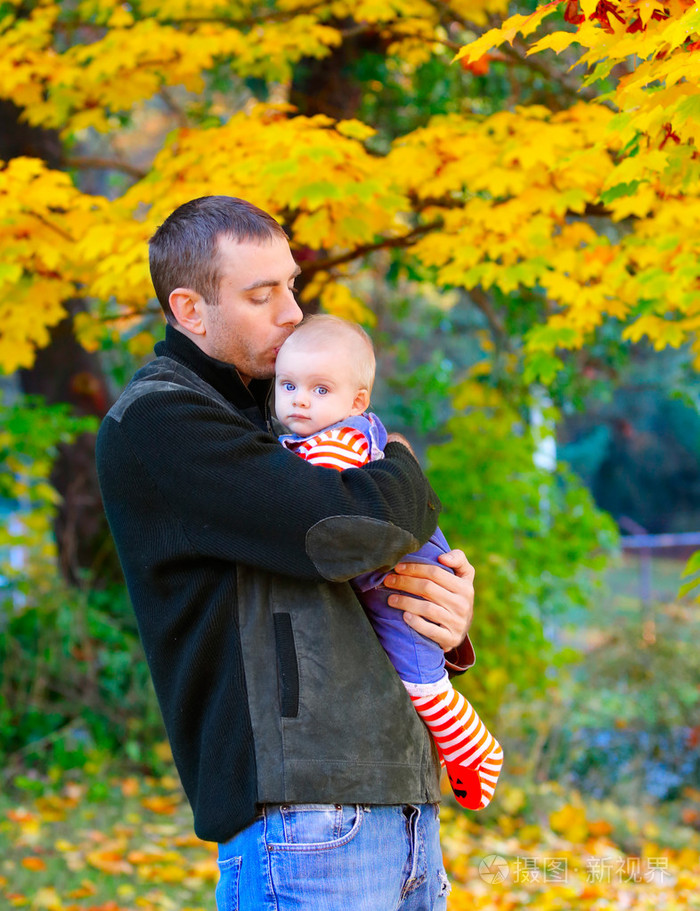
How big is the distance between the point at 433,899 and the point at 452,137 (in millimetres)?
3007

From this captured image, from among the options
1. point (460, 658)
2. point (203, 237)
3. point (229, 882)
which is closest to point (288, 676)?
point (229, 882)

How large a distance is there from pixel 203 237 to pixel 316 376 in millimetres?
304

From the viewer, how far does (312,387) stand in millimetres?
1721

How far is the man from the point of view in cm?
146

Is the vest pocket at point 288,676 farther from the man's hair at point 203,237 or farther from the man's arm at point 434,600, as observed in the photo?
the man's hair at point 203,237

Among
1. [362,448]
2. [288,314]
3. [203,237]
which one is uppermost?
[203,237]

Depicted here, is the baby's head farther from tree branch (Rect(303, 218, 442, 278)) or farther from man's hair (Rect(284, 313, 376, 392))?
tree branch (Rect(303, 218, 442, 278))

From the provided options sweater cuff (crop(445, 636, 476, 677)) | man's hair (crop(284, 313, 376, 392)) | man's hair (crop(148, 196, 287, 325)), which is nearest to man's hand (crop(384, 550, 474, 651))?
sweater cuff (crop(445, 636, 476, 677))

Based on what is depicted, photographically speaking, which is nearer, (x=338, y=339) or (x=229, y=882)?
(x=229, y=882)

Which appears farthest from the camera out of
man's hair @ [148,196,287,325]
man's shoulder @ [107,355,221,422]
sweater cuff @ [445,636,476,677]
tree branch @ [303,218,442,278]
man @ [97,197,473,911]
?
tree branch @ [303,218,442,278]

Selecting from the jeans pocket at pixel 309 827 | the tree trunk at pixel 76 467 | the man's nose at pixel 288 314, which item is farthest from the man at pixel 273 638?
the tree trunk at pixel 76 467

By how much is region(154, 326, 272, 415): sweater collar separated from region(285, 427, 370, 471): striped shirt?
0.42 ft

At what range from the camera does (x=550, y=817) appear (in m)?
5.58

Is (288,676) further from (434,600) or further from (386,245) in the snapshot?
(386,245)
